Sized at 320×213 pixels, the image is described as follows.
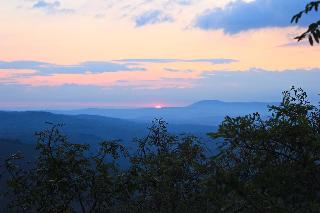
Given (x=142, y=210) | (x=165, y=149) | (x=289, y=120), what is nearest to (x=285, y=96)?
(x=289, y=120)

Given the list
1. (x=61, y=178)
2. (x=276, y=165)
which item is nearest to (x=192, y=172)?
(x=61, y=178)

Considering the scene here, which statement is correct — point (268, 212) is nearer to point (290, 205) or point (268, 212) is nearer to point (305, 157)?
point (290, 205)

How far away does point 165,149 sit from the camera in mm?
32062

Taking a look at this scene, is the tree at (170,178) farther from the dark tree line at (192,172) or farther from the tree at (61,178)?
the tree at (61,178)

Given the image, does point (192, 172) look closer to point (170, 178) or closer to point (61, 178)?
point (170, 178)

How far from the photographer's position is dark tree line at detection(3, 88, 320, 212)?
13797 millimetres

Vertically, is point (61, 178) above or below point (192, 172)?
above

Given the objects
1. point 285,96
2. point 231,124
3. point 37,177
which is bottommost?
point 37,177

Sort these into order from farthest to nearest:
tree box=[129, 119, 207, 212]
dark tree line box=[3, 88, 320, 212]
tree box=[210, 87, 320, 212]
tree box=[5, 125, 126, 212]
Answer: tree box=[129, 119, 207, 212] → tree box=[5, 125, 126, 212] → dark tree line box=[3, 88, 320, 212] → tree box=[210, 87, 320, 212]

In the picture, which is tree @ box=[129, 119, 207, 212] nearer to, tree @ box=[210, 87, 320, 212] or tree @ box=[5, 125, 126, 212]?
tree @ box=[5, 125, 126, 212]

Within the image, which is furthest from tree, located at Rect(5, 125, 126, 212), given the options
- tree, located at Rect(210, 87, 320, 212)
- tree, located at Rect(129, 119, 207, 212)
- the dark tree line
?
tree, located at Rect(210, 87, 320, 212)

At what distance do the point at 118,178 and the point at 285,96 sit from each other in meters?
9.77

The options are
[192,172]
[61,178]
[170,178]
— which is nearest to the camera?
[61,178]

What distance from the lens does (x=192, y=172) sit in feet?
91.4
